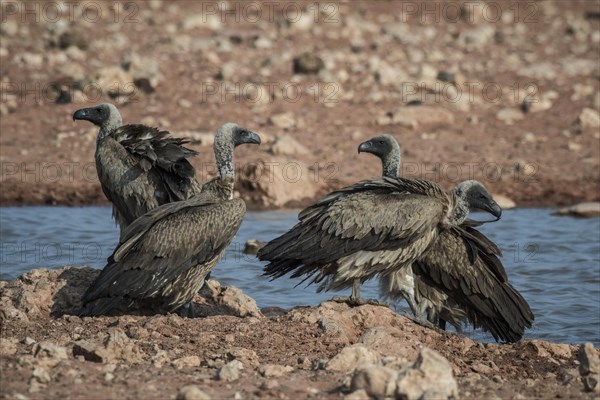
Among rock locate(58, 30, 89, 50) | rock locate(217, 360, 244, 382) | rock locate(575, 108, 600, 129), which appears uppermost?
rock locate(58, 30, 89, 50)

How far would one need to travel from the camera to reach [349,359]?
6.79m

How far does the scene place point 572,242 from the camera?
43.9ft

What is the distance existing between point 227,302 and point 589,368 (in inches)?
138

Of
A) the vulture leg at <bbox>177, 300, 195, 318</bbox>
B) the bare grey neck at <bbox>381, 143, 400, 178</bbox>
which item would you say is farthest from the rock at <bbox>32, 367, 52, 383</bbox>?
the bare grey neck at <bbox>381, 143, 400, 178</bbox>

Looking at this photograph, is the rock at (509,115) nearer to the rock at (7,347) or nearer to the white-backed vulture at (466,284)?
the white-backed vulture at (466,284)

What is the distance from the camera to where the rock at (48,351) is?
259 inches

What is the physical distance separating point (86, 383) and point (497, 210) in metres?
4.33

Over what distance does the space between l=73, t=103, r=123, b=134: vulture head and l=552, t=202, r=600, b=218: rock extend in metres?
6.41

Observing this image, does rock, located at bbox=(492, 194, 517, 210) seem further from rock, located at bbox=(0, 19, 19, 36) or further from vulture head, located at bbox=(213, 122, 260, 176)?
rock, located at bbox=(0, 19, 19, 36)

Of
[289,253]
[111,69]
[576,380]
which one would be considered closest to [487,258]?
[289,253]

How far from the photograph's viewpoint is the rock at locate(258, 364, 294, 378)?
6.64m

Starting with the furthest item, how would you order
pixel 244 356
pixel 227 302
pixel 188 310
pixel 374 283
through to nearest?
pixel 374 283 < pixel 227 302 < pixel 188 310 < pixel 244 356

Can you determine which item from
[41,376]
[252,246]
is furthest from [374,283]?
[41,376]

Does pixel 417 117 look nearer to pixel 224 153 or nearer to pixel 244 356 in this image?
pixel 224 153
